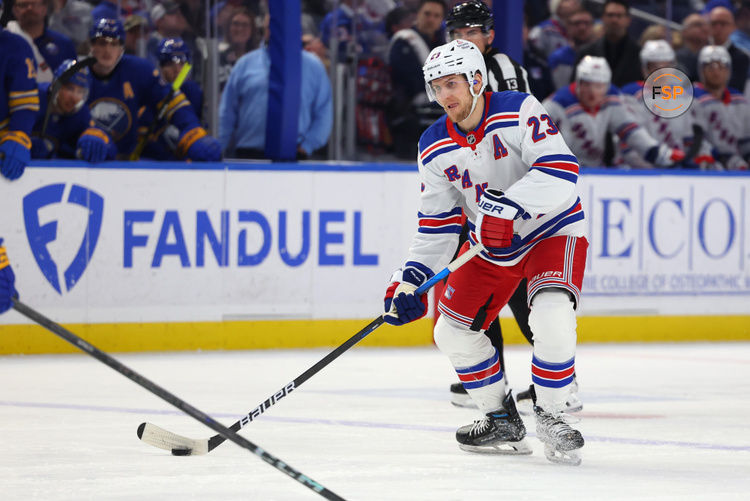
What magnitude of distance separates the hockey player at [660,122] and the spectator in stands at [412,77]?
123cm

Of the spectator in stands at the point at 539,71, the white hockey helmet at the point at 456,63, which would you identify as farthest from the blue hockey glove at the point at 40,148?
the white hockey helmet at the point at 456,63

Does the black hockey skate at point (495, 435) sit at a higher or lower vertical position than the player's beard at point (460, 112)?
lower

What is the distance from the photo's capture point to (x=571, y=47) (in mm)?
8484

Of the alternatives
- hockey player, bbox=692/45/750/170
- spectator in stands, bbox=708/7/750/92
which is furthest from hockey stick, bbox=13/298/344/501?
spectator in stands, bbox=708/7/750/92

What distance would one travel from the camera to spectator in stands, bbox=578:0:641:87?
8.30 meters

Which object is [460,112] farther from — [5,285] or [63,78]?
[63,78]

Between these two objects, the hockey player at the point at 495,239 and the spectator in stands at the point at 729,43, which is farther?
the spectator in stands at the point at 729,43

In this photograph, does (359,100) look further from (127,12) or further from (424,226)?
(424,226)

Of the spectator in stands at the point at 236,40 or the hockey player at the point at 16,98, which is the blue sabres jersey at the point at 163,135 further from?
the hockey player at the point at 16,98

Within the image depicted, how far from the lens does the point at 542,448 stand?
4285 millimetres

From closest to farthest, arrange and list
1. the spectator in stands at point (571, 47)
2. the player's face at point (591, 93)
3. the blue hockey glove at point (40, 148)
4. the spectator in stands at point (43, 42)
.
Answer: the blue hockey glove at point (40, 148) < the spectator in stands at point (43, 42) < the player's face at point (591, 93) < the spectator in stands at point (571, 47)

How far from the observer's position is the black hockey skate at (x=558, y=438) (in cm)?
390

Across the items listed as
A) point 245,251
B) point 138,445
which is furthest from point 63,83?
point 138,445

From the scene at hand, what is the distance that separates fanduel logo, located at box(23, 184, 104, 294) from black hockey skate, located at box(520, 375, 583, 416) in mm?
2591
